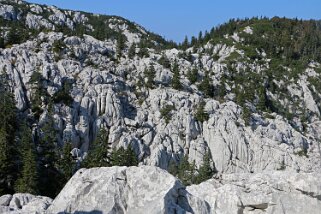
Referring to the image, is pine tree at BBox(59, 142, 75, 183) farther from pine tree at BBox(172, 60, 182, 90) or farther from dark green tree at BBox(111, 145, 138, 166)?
pine tree at BBox(172, 60, 182, 90)

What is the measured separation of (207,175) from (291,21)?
431 feet

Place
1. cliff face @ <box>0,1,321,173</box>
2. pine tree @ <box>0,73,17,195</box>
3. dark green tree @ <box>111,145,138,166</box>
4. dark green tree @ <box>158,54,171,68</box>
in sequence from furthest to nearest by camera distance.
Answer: dark green tree @ <box>158,54,171,68</box> < cliff face @ <box>0,1,321,173</box> < dark green tree @ <box>111,145,138,166</box> < pine tree @ <box>0,73,17,195</box>

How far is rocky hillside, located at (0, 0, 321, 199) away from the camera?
95.9 meters

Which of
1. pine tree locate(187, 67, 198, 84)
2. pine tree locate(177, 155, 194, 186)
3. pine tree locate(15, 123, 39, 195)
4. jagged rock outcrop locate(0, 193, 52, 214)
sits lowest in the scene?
pine tree locate(177, 155, 194, 186)

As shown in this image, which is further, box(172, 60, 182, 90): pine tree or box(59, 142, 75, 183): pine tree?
box(172, 60, 182, 90): pine tree

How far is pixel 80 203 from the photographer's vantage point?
78.4 feet

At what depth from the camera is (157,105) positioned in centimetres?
10575

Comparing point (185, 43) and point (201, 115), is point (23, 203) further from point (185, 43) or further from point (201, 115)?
point (185, 43)

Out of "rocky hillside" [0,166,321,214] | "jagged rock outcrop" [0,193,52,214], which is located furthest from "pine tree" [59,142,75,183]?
"rocky hillside" [0,166,321,214]

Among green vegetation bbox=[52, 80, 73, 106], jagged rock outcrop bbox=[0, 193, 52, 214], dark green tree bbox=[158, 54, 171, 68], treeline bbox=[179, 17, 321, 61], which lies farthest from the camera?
treeline bbox=[179, 17, 321, 61]

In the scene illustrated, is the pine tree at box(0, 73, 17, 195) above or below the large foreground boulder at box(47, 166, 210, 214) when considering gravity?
below

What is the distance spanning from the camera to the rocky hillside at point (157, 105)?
95.9 meters

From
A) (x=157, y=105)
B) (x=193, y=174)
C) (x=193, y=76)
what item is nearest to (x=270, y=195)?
(x=193, y=174)

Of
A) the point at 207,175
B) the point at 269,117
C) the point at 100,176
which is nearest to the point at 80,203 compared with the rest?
the point at 100,176
